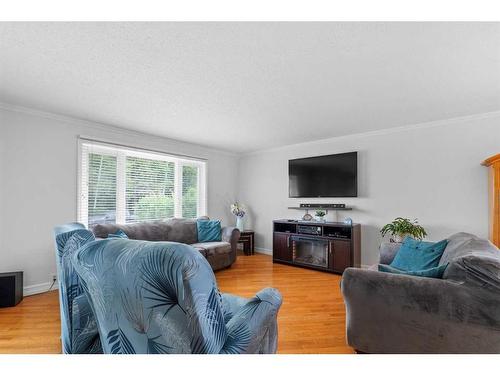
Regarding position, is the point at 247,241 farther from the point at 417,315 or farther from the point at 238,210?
the point at 417,315

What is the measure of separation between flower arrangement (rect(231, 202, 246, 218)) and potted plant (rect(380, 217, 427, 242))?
2.69 metres

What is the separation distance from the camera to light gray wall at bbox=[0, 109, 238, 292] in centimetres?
295

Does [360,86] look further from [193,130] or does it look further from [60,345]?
[60,345]

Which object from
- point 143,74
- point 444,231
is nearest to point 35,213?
point 143,74

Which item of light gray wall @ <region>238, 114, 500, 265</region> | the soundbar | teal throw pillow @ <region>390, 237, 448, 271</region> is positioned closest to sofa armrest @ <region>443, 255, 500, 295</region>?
teal throw pillow @ <region>390, 237, 448, 271</region>

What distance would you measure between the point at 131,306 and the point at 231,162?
5.11 meters

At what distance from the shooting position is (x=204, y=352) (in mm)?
871

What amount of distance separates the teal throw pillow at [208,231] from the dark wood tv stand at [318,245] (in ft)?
3.61

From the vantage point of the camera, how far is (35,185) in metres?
3.14

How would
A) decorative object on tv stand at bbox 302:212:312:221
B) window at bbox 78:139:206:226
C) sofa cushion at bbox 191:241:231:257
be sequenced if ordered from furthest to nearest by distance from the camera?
decorative object on tv stand at bbox 302:212:312:221 → sofa cushion at bbox 191:241:231:257 → window at bbox 78:139:206:226

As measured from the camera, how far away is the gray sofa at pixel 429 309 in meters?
1.46

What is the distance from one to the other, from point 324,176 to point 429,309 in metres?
3.18

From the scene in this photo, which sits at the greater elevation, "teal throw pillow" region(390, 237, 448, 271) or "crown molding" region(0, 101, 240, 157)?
"crown molding" region(0, 101, 240, 157)

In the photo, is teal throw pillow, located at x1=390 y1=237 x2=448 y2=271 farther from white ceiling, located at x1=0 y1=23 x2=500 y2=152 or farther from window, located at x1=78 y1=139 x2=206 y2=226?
window, located at x1=78 y1=139 x2=206 y2=226
